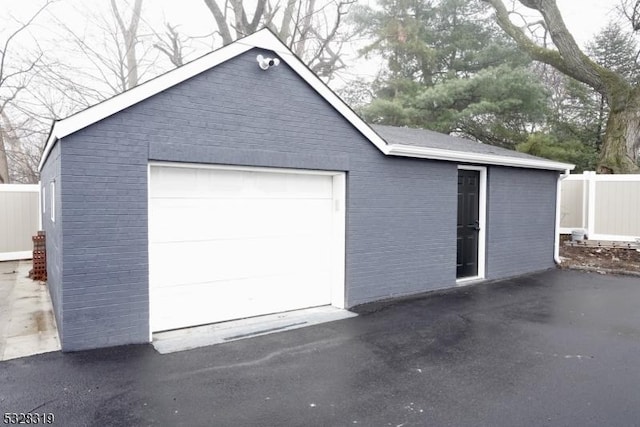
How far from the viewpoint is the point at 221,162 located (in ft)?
17.9

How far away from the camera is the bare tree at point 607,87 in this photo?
13547 millimetres

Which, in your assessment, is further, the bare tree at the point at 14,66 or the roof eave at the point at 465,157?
the bare tree at the point at 14,66

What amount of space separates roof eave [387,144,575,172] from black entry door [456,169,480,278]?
46 cm

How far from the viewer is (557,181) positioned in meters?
10.1

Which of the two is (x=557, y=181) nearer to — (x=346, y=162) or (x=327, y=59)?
(x=346, y=162)

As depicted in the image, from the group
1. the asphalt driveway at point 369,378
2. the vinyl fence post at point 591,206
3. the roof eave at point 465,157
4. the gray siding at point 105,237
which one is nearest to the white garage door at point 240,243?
the gray siding at point 105,237

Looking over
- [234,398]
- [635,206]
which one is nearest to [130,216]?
[234,398]

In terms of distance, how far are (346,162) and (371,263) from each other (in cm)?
164


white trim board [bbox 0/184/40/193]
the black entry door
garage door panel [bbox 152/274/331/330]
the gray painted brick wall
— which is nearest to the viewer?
the gray painted brick wall

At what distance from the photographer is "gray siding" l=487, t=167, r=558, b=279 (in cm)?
877

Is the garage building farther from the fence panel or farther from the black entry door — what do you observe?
the fence panel

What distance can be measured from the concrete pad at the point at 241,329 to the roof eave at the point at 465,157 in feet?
8.74
